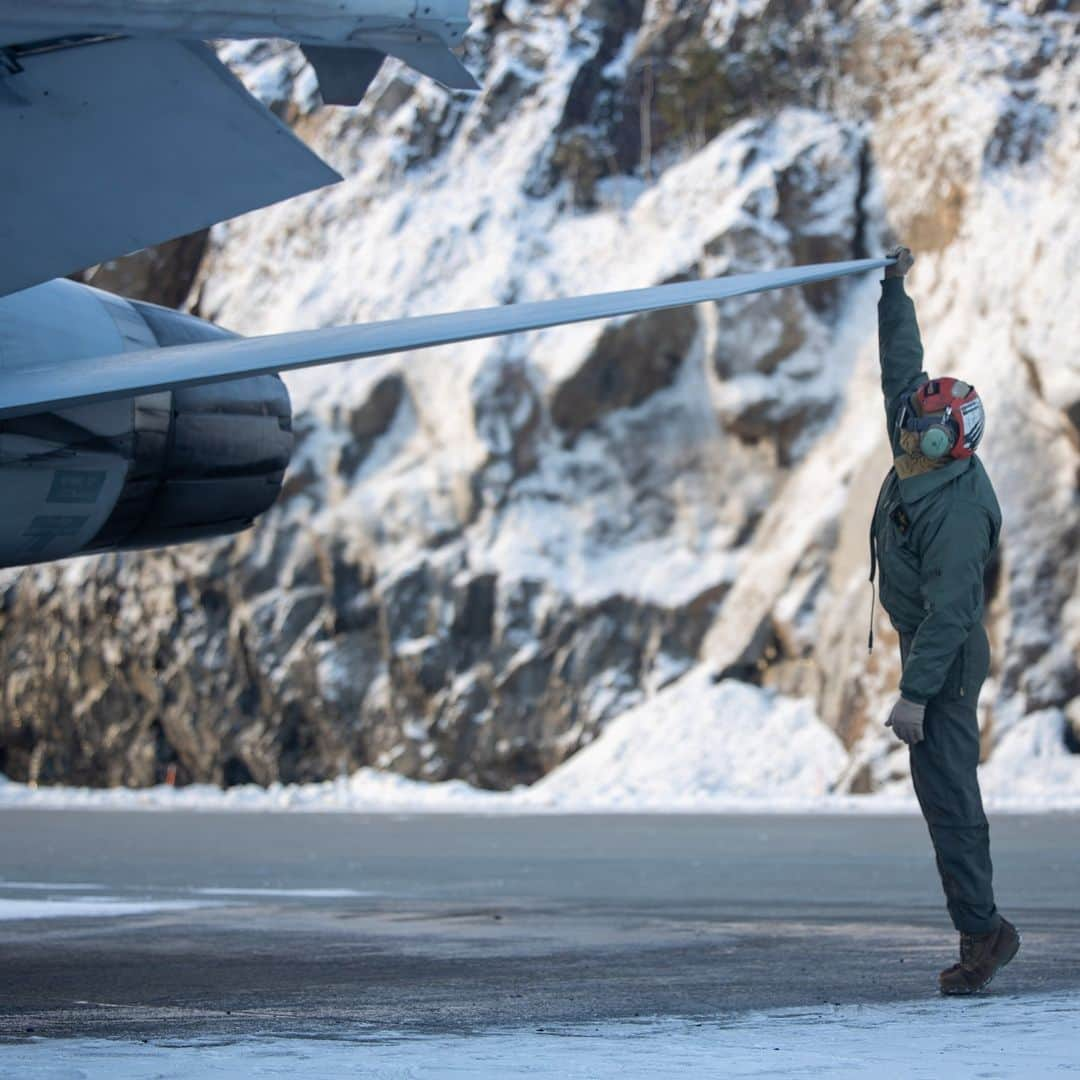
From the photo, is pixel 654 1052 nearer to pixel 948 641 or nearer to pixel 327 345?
pixel 948 641

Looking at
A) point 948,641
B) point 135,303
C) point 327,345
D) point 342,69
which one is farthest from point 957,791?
point 135,303

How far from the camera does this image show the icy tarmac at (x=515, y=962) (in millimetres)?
3830

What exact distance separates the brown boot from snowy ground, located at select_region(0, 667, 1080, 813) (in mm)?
16821

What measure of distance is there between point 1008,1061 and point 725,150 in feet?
102

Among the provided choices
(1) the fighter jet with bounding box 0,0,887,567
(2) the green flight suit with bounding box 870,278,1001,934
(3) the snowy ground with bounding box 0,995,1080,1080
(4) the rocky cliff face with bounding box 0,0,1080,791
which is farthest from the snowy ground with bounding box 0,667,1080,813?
(3) the snowy ground with bounding box 0,995,1080,1080

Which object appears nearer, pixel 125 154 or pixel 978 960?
pixel 978 960

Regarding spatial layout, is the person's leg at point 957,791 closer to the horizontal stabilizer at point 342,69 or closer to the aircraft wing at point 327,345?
the aircraft wing at point 327,345

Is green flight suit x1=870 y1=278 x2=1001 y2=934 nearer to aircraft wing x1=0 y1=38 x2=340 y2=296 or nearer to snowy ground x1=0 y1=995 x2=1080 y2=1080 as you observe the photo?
snowy ground x1=0 y1=995 x2=1080 y2=1080

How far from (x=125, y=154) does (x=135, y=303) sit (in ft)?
3.01

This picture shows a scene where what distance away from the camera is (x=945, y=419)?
5242mm

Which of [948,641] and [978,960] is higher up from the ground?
[948,641]

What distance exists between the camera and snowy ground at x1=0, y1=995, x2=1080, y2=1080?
3.52 metres

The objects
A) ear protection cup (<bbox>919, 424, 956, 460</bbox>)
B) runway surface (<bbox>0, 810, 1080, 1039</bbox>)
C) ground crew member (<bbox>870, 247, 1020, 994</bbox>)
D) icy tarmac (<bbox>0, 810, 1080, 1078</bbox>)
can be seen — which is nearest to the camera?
icy tarmac (<bbox>0, 810, 1080, 1078</bbox>)

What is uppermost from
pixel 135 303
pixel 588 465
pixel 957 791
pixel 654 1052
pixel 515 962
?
pixel 135 303
